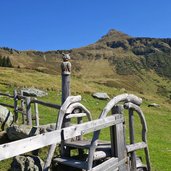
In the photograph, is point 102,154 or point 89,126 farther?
point 102,154

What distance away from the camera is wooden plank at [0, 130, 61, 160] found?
4.85m

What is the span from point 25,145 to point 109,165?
12.5 feet

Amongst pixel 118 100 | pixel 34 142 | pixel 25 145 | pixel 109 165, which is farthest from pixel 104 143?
pixel 25 145

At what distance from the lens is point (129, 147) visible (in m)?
9.67

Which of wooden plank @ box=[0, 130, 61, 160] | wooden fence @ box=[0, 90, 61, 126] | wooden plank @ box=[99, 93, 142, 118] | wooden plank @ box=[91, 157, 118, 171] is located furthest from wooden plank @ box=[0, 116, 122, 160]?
wooden fence @ box=[0, 90, 61, 126]

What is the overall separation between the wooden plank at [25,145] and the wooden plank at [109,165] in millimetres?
2555

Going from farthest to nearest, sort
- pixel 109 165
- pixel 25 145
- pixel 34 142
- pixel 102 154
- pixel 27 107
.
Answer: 1. pixel 27 107
2. pixel 102 154
3. pixel 109 165
4. pixel 34 142
5. pixel 25 145

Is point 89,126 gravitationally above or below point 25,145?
above

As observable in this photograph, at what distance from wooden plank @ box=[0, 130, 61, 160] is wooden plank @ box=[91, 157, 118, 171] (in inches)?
101

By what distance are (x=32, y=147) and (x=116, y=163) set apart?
4042 mm

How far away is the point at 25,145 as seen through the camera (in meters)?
5.14

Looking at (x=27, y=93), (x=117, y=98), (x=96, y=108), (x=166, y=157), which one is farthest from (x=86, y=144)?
(x=27, y=93)

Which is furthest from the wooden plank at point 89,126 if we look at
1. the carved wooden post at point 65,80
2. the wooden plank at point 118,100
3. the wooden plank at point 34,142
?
the carved wooden post at point 65,80

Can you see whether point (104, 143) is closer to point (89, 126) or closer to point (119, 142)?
point (119, 142)
